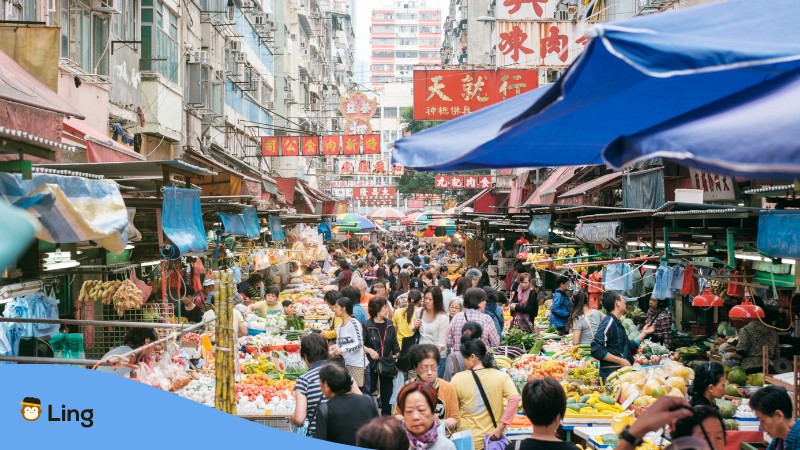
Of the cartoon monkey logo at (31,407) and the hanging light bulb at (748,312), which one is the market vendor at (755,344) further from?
the cartoon monkey logo at (31,407)

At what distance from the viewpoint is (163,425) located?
4.60 meters

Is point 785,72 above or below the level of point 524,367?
above

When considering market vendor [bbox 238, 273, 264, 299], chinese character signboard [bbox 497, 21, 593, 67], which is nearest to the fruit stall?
market vendor [bbox 238, 273, 264, 299]

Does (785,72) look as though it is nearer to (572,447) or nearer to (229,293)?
(572,447)

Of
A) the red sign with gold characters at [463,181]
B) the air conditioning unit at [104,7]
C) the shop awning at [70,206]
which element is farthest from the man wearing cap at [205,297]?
the red sign with gold characters at [463,181]

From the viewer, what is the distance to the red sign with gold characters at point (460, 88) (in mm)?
18172

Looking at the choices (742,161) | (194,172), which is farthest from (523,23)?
(742,161)

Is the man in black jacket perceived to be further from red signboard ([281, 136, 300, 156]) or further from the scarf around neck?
red signboard ([281, 136, 300, 156])

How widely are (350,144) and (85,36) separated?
546 inches

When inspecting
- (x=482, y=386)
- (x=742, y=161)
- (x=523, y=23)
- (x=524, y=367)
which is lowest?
(x=524, y=367)

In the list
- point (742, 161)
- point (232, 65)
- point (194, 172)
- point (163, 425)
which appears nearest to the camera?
point (742, 161)

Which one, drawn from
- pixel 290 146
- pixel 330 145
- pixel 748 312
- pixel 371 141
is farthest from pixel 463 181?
pixel 748 312

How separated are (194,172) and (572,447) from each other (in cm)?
439

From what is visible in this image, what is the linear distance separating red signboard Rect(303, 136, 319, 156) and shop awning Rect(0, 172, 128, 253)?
22393mm
